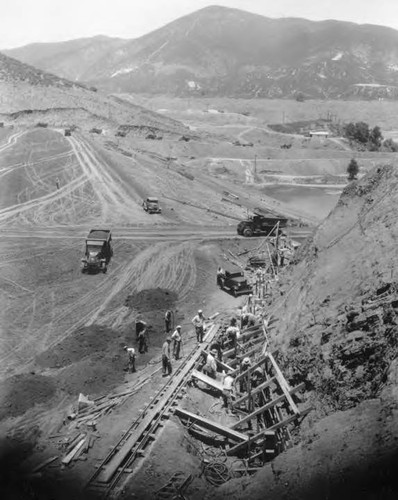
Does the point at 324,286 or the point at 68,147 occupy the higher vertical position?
the point at 68,147

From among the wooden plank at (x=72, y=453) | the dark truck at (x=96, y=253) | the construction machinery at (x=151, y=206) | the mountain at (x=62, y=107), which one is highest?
the mountain at (x=62, y=107)

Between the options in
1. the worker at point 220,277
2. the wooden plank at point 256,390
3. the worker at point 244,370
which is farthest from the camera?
the worker at point 220,277

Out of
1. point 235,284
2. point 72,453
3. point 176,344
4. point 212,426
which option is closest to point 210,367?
point 176,344

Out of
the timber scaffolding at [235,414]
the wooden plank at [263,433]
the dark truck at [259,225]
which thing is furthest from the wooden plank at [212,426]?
the dark truck at [259,225]

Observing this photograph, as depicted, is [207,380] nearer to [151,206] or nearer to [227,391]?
[227,391]

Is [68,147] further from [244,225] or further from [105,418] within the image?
[105,418]

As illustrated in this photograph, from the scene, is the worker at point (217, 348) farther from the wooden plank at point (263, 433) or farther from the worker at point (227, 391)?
the wooden plank at point (263, 433)

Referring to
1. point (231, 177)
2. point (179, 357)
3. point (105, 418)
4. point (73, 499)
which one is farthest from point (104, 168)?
point (73, 499)
